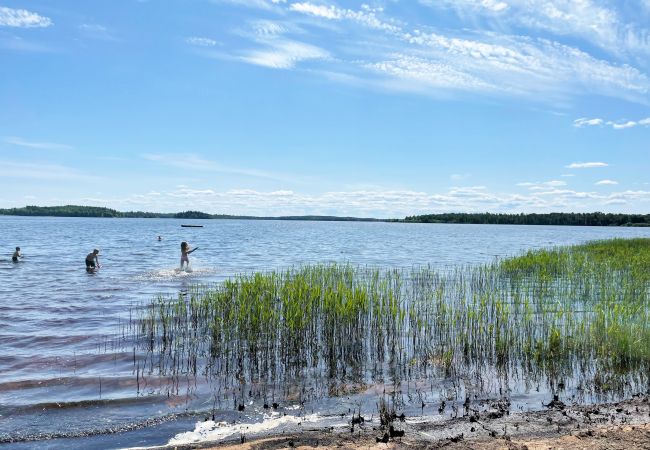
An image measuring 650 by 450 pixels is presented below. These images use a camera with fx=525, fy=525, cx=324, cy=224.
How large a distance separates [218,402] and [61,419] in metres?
2.34

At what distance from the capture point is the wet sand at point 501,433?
636 centimetres

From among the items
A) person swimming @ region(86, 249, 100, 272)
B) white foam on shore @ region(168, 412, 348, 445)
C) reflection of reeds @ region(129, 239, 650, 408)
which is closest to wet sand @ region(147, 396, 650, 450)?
white foam on shore @ region(168, 412, 348, 445)

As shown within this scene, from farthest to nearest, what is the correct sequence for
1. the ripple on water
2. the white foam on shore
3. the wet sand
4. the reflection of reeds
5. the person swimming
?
1. the person swimming
2. the ripple on water
3. the reflection of reeds
4. the white foam on shore
5. the wet sand

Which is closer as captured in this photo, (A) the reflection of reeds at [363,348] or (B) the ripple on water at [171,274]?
(A) the reflection of reeds at [363,348]

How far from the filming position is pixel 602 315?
11.1 meters

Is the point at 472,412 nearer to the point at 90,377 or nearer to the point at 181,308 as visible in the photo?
the point at 90,377

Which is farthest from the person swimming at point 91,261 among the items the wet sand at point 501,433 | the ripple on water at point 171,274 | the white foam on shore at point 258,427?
the wet sand at point 501,433

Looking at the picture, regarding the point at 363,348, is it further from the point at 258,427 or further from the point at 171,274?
the point at 171,274

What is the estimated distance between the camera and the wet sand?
636 cm

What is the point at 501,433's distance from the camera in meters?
6.93

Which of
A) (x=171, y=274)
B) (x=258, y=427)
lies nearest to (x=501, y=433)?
(x=258, y=427)

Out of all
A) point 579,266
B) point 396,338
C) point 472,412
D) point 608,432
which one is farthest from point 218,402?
point 579,266

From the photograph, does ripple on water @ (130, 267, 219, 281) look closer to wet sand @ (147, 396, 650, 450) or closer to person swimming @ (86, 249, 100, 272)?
person swimming @ (86, 249, 100, 272)

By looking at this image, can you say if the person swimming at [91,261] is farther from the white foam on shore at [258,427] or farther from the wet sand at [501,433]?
the wet sand at [501,433]
